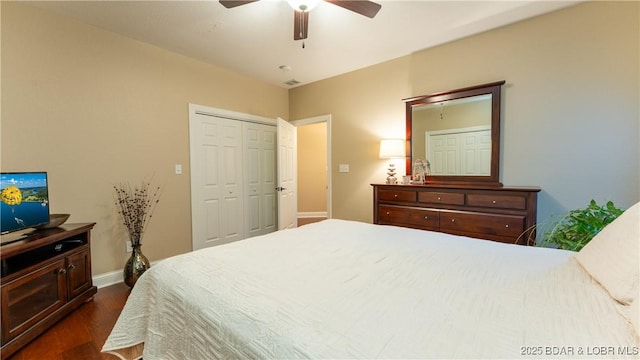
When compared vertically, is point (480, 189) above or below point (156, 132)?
below

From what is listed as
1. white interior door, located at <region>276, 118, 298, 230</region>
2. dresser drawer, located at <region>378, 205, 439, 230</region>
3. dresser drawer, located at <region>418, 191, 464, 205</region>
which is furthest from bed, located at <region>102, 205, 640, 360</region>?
white interior door, located at <region>276, 118, 298, 230</region>

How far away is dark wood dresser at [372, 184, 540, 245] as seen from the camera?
2.24 meters

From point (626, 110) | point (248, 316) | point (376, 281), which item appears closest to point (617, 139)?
point (626, 110)

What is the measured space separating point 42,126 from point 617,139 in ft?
15.5

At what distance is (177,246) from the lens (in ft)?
10.6

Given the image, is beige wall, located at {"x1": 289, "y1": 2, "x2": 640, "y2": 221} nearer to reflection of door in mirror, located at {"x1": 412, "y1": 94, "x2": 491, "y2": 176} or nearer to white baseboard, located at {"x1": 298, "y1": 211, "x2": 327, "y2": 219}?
reflection of door in mirror, located at {"x1": 412, "y1": 94, "x2": 491, "y2": 176}

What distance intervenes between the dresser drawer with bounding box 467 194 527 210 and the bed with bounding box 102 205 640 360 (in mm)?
1016

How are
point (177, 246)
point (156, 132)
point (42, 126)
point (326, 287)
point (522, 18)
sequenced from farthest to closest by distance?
point (177, 246) < point (156, 132) < point (522, 18) < point (42, 126) < point (326, 287)

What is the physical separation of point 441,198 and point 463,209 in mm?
216

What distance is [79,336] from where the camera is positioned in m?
1.84

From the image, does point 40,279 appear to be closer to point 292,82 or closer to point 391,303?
point 391,303

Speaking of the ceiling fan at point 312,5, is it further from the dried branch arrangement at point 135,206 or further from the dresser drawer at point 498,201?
the dried branch arrangement at point 135,206

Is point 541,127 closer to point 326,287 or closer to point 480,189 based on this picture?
point 480,189

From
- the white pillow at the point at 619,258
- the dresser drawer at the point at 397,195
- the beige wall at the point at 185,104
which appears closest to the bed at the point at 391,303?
the white pillow at the point at 619,258
